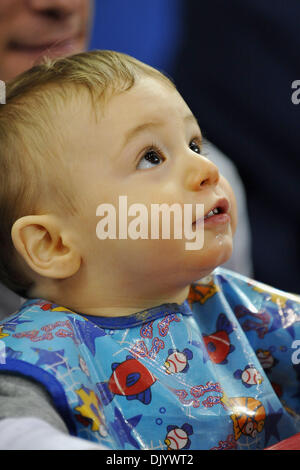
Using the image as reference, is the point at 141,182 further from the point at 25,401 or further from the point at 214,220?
the point at 25,401

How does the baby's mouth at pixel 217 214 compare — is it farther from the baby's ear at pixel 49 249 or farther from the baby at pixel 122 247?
the baby's ear at pixel 49 249

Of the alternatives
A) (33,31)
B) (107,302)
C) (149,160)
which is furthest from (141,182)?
(33,31)

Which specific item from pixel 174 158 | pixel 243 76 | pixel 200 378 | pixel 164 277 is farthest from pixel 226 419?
pixel 243 76

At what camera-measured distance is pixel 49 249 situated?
70 centimetres

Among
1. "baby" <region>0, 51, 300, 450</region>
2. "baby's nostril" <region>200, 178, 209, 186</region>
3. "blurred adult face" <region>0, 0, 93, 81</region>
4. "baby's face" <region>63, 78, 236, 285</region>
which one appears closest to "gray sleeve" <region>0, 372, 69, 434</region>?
"baby" <region>0, 51, 300, 450</region>

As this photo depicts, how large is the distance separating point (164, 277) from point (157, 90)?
197 millimetres

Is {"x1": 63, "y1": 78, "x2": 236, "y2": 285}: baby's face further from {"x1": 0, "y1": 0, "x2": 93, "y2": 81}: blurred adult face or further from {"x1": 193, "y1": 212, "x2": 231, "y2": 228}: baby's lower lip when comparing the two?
{"x1": 0, "y1": 0, "x2": 93, "y2": 81}: blurred adult face

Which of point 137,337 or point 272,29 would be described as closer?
point 137,337

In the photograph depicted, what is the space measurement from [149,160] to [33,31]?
0.40 m

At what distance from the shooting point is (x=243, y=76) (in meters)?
1.52

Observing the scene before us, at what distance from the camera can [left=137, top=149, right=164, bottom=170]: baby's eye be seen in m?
0.68
